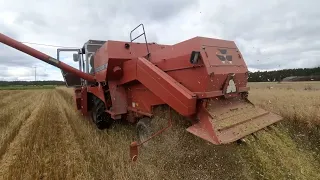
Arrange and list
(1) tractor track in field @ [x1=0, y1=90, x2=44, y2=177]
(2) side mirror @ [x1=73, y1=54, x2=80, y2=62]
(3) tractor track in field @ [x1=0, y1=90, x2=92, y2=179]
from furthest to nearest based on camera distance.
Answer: (2) side mirror @ [x1=73, y1=54, x2=80, y2=62] → (1) tractor track in field @ [x1=0, y1=90, x2=44, y2=177] → (3) tractor track in field @ [x1=0, y1=90, x2=92, y2=179]

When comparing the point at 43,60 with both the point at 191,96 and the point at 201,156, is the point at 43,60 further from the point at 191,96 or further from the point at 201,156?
the point at 201,156

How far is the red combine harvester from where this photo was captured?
3.50m

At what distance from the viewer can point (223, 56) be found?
3.95m

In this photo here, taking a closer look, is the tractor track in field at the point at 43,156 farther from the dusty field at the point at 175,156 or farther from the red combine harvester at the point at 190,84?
the red combine harvester at the point at 190,84

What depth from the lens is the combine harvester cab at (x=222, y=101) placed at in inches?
131

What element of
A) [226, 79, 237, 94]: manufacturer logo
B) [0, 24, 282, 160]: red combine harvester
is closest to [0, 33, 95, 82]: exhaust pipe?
[0, 24, 282, 160]: red combine harvester

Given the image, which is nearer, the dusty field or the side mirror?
the dusty field

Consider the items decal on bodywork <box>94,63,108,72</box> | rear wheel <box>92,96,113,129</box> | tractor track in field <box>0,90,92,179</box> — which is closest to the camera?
tractor track in field <box>0,90,92,179</box>

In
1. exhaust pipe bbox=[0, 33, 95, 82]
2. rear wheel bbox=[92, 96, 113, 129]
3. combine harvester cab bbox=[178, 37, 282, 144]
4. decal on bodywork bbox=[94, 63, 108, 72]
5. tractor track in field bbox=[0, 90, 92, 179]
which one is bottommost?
tractor track in field bbox=[0, 90, 92, 179]

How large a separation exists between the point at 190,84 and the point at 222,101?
1.81 ft

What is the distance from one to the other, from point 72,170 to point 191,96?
2169 millimetres

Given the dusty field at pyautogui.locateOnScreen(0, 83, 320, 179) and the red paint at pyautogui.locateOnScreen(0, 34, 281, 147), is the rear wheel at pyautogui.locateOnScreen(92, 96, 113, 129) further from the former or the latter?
the red paint at pyautogui.locateOnScreen(0, 34, 281, 147)

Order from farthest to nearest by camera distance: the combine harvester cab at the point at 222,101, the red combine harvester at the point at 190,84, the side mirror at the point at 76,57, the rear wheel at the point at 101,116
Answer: the side mirror at the point at 76,57, the rear wheel at the point at 101,116, the red combine harvester at the point at 190,84, the combine harvester cab at the point at 222,101

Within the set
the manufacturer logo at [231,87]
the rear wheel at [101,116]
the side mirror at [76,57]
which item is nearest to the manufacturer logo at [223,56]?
the manufacturer logo at [231,87]
